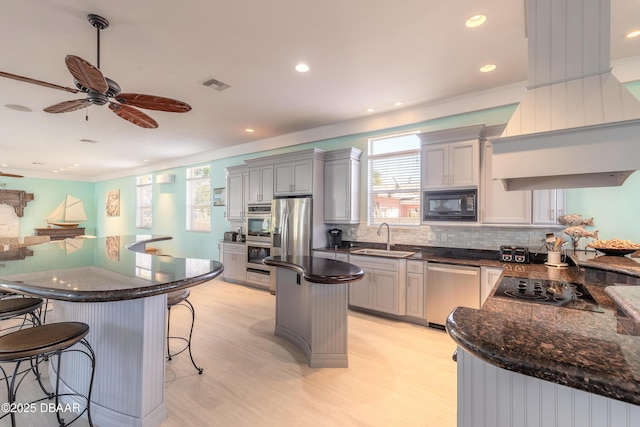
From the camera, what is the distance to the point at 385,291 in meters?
3.79

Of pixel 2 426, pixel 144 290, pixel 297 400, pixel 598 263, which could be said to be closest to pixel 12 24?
pixel 144 290

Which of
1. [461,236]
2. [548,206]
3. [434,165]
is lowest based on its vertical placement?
[461,236]

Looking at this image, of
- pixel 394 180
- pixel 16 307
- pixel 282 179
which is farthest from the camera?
pixel 282 179

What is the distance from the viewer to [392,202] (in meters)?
4.43

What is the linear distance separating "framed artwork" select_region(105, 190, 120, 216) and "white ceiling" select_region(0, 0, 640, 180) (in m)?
5.44

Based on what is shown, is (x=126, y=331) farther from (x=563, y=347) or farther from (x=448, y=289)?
(x=448, y=289)

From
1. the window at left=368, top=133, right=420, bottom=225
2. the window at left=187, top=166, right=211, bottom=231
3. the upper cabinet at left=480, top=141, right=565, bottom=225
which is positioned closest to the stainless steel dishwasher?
the upper cabinet at left=480, top=141, right=565, bottom=225

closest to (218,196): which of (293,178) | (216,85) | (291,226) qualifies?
(293,178)

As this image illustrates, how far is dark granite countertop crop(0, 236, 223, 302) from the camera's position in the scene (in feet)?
4.47

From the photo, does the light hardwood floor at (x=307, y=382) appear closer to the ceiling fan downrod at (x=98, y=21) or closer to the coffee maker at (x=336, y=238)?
the coffee maker at (x=336, y=238)

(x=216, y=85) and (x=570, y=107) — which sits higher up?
(x=216, y=85)

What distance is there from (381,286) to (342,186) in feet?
5.46

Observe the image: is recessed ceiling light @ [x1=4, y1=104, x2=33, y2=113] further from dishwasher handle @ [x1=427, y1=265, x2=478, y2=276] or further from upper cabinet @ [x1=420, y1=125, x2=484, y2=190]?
dishwasher handle @ [x1=427, y1=265, x2=478, y2=276]

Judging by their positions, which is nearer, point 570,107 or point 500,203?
point 570,107
